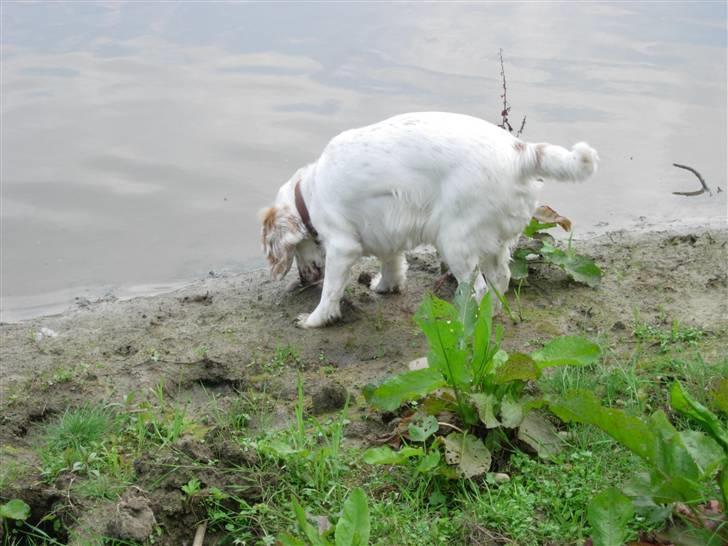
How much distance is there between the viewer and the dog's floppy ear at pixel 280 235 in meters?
5.86

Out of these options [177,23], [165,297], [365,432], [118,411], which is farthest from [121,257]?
[177,23]

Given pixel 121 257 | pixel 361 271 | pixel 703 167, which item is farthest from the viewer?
pixel 703 167

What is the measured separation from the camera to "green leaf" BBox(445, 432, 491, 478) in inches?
135

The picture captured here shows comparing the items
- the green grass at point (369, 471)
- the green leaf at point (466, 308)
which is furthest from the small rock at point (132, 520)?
the green leaf at point (466, 308)

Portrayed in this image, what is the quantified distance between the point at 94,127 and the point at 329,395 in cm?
550

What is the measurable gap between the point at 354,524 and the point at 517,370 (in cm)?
101

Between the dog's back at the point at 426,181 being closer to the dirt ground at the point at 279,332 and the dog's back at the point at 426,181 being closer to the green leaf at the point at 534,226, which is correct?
the dirt ground at the point at 279,332

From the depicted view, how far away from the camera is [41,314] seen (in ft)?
21.1

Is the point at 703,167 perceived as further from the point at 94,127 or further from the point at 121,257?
the point at 94,127

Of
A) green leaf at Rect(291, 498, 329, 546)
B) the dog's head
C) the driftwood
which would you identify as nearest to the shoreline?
the driftwood

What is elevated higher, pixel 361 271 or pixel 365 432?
pixel 365 432

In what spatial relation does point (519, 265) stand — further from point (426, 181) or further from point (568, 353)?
point (568, 353)

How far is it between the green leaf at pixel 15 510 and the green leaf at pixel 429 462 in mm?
1400

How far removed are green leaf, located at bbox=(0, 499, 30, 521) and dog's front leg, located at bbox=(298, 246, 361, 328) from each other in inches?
97.6
